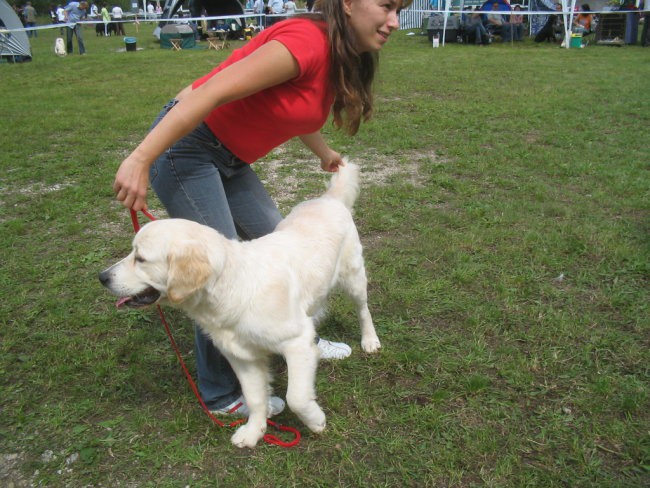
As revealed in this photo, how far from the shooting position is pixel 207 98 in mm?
2195

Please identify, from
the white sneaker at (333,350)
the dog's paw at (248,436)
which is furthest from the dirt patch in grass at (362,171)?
the dog's paw at (248,436)

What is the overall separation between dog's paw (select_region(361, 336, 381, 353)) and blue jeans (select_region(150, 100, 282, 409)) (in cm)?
97

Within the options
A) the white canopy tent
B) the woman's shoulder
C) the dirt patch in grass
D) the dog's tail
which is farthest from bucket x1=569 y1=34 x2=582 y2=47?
the white canopy tent

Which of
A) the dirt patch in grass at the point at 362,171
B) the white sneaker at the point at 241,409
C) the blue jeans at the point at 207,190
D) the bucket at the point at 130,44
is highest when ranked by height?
the bucket at the point at 130,44

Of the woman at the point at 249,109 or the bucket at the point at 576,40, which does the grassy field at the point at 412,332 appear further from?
the bucket at the point at 576,40

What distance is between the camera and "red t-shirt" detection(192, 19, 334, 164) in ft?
7.65

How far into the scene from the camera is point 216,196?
8.80ft

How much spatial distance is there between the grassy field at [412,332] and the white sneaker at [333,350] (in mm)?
68

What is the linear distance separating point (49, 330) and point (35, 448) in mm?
1234

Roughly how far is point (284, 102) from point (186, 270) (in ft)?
2.95

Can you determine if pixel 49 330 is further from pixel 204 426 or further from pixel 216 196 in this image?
pixel 216 196

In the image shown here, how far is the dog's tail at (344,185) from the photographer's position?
3555mm

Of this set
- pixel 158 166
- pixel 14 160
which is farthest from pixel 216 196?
pixel 14 160

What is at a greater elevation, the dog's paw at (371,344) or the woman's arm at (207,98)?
the woman's arm at (207,98)
